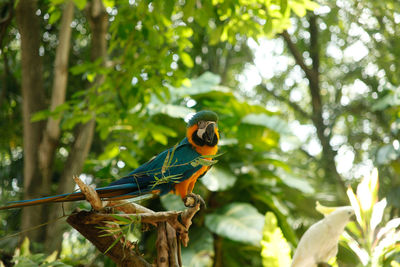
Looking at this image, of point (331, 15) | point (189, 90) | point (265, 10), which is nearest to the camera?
point (265, 10)

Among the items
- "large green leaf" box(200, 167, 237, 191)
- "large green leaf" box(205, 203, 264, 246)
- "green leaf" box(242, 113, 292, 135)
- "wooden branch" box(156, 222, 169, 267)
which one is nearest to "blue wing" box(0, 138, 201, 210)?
"wooden branch" box(156, 222, 169, 267)

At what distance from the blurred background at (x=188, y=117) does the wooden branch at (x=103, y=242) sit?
0.88 ft

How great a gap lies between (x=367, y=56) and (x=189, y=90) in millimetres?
1996

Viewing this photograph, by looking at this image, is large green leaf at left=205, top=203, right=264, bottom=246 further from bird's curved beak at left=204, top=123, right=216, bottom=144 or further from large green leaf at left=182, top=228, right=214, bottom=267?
bird's curved beak at left=204, top=123, right=216, bottom=144

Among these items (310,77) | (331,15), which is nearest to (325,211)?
(331,15)

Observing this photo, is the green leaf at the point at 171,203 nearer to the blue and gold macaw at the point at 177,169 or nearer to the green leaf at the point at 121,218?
the blue and gold macaw at the point at 177,169

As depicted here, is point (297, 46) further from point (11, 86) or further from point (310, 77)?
point (11, 86)

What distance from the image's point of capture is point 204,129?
1.17 meters

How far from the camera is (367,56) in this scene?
12.6 ft

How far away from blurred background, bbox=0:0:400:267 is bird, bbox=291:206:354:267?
107 millimetres

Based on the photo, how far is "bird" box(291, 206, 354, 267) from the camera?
3.56 ft

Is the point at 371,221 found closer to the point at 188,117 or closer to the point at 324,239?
the point at 324,239

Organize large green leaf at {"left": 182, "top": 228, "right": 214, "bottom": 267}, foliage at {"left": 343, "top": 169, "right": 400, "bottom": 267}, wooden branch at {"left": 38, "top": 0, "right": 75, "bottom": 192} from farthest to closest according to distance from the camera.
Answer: large green leaf at {"left": 182, "top": 228, "right": 214, "bottom": 267}
wooden branch at {"left": 38, "top": 0, "right": 75, "bottom": 192}
foliage at {"left": 343, "top": 169, "right": 400, "bottom": 267}

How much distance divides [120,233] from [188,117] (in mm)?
605
